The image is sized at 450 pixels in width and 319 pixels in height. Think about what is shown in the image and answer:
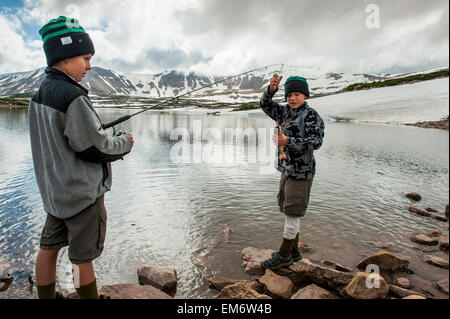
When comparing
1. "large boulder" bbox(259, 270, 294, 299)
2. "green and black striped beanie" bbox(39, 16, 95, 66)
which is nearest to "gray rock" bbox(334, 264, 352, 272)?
"large boulder" bbox(259, 270, 294, 299)

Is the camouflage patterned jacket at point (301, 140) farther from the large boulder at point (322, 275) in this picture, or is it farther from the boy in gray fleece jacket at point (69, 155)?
the boy in gray fleece jacket at point (69, 155)

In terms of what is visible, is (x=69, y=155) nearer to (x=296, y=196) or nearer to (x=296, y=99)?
(x=296, y=196)

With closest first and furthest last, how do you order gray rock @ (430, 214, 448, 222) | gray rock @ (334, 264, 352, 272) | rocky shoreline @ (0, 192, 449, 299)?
rocky shoreline @ (0, 192, 449, 299) < gray rock @ (334, 264, 352, 272) < gray rock @ (430, 214, 448, 222)

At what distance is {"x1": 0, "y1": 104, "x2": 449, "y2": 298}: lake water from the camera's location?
13.3ft

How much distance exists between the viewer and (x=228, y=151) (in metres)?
15.2

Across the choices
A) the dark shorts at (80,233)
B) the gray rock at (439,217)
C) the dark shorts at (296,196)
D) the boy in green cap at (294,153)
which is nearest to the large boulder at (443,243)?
the gray rock at (439,217)

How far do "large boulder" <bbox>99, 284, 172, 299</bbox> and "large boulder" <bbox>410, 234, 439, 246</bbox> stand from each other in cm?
474

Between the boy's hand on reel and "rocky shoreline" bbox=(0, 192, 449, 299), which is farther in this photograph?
the boy's hand on reel

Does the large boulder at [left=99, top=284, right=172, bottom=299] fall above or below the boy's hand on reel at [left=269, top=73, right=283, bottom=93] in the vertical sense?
below

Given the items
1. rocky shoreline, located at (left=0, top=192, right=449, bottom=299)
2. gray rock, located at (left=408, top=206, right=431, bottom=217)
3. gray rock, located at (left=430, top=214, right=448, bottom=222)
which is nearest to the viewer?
rocky shoreline, located at (left=0, top=192, right=449, bottom=299)

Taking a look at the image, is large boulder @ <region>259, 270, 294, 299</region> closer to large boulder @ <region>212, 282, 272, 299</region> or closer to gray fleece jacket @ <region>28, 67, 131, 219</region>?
large boulder @ <region>212, 282, 272, 299</region>

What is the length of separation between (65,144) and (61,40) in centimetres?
100

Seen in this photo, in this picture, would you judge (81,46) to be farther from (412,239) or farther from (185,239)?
(412,239)
